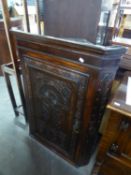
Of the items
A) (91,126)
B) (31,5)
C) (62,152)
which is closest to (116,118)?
(91,126)

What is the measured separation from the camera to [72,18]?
3.14ft

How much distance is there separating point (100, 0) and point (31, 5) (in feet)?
3.03

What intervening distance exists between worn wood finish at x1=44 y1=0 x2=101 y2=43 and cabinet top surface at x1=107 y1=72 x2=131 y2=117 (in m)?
0.36

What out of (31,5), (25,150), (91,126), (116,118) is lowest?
(25,150)

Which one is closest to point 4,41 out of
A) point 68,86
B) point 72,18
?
point 72,18

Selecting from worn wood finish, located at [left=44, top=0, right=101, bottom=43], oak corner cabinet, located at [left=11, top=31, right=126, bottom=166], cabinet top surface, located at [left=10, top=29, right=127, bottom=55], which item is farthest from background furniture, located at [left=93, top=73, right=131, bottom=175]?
worn wood finish, located at [left=44, top=0, right=101, bottom=43]

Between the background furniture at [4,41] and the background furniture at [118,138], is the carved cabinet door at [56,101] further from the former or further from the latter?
the background furniture at [4,41]

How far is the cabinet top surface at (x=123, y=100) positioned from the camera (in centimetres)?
66

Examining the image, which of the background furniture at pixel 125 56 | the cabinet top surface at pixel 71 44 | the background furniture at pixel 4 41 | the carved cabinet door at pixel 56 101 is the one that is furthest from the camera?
the background furniture at pixel 4 41

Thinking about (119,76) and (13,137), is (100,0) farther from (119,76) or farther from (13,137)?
(13,137)

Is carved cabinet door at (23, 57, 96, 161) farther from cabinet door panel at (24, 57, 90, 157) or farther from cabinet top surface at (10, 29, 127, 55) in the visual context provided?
cabinet top surface at (10, 29, 127, 55)

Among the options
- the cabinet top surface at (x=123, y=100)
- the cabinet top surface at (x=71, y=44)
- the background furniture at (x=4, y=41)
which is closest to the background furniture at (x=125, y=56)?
the cabinet top surface at (x=123, y=100)

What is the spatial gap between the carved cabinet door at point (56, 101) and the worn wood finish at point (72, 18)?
301 mm

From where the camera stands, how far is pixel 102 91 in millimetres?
817
